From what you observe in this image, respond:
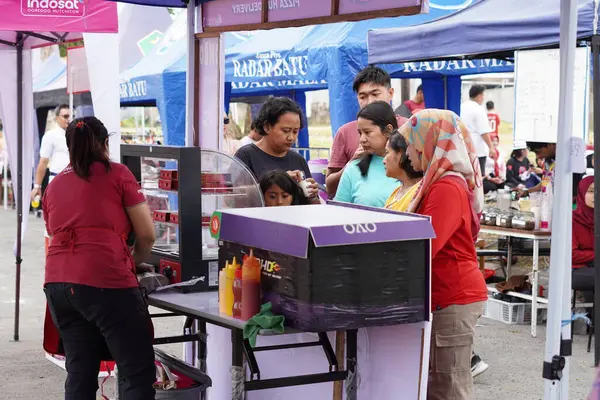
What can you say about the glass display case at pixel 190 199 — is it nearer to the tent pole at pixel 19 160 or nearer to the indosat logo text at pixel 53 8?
the indosat logo text at pixel 53 8

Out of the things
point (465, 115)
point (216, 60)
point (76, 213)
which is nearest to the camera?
point (76, 213)

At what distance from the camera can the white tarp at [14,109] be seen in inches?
281

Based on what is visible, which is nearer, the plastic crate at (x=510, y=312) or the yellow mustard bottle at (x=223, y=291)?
the yellow mustard bottle at (x=223, y=291)

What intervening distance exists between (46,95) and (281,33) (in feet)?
33.0

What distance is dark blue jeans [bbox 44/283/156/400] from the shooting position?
407 centimetres

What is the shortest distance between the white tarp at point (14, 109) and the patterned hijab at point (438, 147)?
14.0 ft

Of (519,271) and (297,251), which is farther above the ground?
(297,251)

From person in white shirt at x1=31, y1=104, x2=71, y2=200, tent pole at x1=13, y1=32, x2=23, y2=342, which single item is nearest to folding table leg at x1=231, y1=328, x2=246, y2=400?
tent pole at x1=13, y1=32, x2=23, y2=342

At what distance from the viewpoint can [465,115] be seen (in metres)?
12.4

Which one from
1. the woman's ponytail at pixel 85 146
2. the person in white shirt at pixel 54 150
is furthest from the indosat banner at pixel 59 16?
the person in white shirt at pixel 54 150

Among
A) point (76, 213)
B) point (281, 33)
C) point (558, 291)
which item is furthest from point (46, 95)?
point (558, 291)

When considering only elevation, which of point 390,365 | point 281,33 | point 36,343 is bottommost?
point 36,343

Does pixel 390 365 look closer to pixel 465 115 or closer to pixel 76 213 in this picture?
pixel 76 213

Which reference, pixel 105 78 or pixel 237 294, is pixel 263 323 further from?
pixel 105 78
